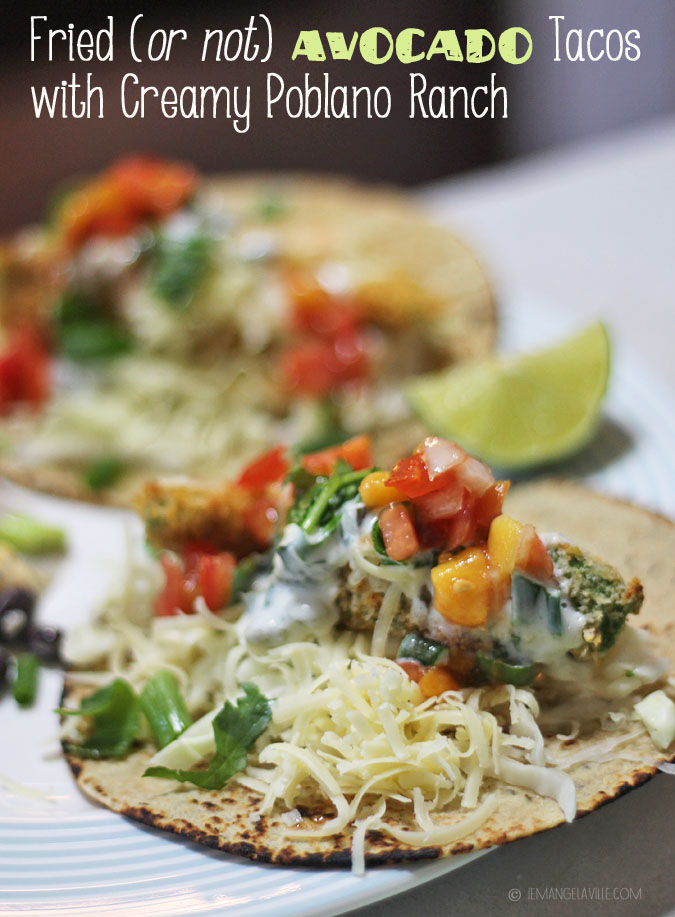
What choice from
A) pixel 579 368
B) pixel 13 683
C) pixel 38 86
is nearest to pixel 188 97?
pixel 38 86

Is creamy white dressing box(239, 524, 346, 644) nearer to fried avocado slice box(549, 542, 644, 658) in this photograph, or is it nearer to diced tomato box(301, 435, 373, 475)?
diced tomato box(301, 435, 373, 475)

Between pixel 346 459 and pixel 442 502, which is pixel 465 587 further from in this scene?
→ pixel 346 459

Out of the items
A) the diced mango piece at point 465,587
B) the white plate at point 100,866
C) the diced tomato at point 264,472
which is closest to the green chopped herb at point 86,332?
the white plate at point 100,866

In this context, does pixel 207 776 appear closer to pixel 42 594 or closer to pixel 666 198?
pixel 42 594

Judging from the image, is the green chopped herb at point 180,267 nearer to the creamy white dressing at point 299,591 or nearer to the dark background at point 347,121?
the creamy white dressing at point 299,591

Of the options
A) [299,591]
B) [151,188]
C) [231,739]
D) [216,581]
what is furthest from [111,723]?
[151,188]

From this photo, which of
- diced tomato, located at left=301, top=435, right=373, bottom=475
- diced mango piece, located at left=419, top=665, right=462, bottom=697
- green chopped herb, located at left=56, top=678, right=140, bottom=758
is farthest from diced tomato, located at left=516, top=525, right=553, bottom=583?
green chopped herb, located at left=56, top=678, right=140, bottom=758

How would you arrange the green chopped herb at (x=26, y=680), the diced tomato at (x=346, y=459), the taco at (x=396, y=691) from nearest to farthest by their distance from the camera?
the taco at (x=396, y=691) < the diced tomato at (x=346, y=459) < the green chopped herb at (x=26, y=680)
